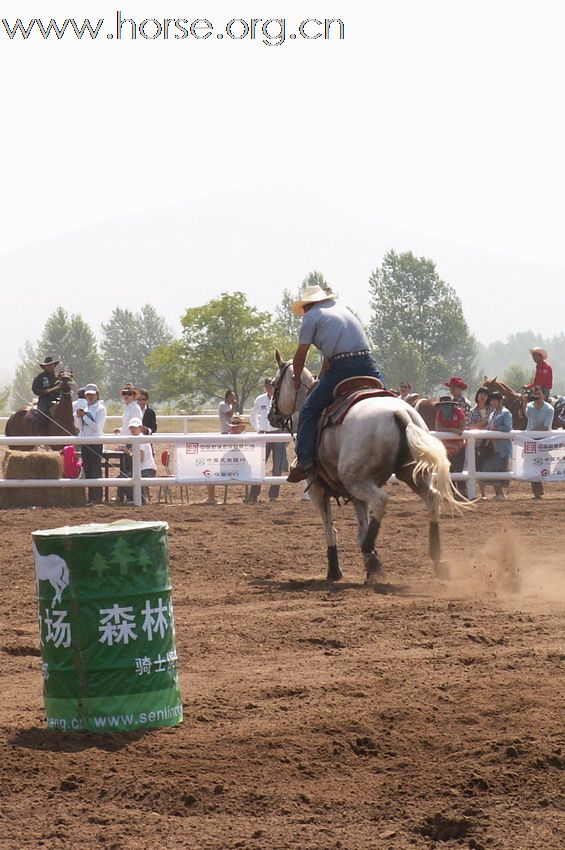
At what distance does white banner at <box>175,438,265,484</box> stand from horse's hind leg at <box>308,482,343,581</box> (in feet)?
23.6

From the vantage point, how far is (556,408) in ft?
76.5

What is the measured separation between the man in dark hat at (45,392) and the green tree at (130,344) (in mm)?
133684

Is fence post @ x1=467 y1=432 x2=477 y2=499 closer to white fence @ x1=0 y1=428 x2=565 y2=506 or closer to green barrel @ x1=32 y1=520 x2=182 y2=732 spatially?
white fence @ x1=0 y1=428 x2=565 y2=506

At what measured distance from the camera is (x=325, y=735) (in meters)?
5.48

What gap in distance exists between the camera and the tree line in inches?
2653

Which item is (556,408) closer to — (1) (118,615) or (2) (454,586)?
(2) (454,586)

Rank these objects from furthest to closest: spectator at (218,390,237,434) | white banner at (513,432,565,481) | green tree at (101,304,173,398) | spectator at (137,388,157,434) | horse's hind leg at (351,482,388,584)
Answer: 1. green tree at (101,304,173,398)
2. spectator at (218,390,237,434)
3. spectator at (137,388,157,434)
4. white banner at (513,432,565,481)
5. horse's hind leg at (351,482,388,584)

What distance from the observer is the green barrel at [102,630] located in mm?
5594

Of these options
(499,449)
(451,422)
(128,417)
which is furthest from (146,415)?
(499,449)

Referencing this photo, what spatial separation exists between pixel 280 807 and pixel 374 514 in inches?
226

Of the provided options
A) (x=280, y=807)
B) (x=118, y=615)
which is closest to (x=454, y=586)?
(x=118, y=615)

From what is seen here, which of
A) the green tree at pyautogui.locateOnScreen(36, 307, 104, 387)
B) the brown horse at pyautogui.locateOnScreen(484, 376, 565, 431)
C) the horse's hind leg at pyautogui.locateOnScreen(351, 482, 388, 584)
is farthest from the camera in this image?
the green tree at pyautogui.locateOnScreen(36, 307, 104, 387)

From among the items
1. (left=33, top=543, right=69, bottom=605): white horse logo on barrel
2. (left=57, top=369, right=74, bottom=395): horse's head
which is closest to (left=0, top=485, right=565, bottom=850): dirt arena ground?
(left=33, top=543, right=69, bottom=605): white horse logo on barrel

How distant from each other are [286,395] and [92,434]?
29.1 feet
